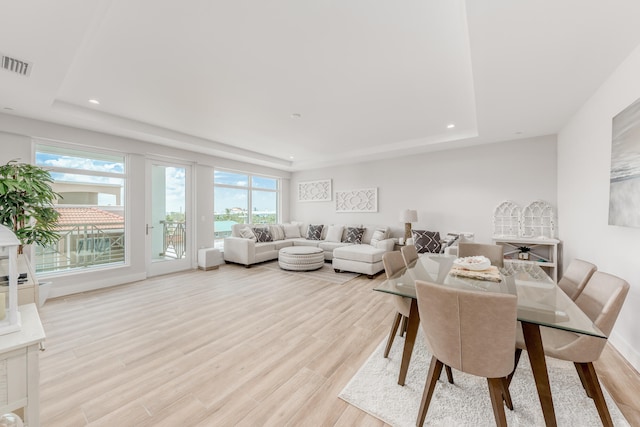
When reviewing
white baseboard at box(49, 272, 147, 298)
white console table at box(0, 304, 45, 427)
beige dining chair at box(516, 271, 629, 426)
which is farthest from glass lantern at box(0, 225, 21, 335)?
white baseboard at box(49, 272, 147, 298)

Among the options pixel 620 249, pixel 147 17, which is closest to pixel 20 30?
pixel 147 17

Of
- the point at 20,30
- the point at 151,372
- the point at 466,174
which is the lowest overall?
the point at 151,372

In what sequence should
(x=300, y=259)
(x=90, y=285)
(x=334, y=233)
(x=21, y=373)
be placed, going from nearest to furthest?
(x=21, y=373), (x=90, y=285), (x=300, y=259), (x=334, y=233)

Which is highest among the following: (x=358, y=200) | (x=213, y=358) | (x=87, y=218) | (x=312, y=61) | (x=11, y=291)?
(x=312, y=61)

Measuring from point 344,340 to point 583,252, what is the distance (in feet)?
10.0

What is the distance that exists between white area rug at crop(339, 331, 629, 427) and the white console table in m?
1.59

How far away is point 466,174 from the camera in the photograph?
4.90 meters

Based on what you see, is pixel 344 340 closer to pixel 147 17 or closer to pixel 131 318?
pixel 131 318

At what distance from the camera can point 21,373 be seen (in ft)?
3.57

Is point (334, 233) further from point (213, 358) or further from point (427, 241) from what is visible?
point (213, 358)

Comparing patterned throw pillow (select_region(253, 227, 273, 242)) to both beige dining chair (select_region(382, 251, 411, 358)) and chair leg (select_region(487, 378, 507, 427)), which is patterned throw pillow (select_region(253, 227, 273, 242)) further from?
chair leg (select_region(487, 378, 507, 427))

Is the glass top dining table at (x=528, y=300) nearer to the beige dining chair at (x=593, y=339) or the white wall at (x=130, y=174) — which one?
the beige dining chair at (x=593, y=339)

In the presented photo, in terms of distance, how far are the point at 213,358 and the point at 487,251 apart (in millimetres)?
3155

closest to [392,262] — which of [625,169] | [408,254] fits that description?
[408,254]
